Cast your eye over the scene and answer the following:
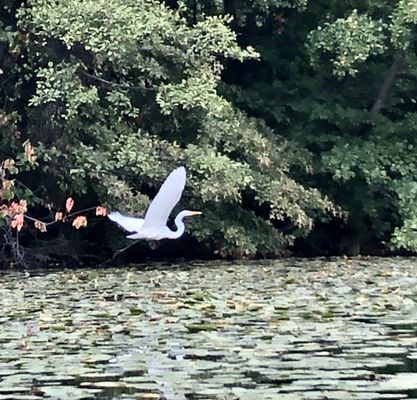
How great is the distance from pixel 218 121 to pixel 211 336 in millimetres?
8253

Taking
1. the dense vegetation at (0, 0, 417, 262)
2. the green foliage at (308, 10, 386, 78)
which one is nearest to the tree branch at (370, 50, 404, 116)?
the dense vegetation at (0, 0, 417, 262)

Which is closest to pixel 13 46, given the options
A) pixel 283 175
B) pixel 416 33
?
pixel 283 175

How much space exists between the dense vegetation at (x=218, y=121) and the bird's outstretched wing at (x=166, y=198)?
7.77 feet

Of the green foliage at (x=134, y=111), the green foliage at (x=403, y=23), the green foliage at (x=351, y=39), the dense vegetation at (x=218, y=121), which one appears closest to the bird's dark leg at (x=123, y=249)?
the dense vegetation at (x=218, y=121)

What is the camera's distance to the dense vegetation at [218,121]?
15.5m

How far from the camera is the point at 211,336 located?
8672 mm

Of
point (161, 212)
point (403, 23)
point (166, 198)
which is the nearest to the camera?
point (166, 198)

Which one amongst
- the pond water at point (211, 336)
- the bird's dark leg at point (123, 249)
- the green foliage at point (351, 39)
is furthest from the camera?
the green foliage at point (351, 39)

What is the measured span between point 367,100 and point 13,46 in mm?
6129

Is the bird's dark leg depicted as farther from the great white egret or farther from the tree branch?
the tree branch

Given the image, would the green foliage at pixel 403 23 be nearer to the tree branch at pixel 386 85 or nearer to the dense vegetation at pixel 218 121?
the dense vegetation at pixel 218 121

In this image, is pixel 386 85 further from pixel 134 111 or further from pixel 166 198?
pixel 166 198

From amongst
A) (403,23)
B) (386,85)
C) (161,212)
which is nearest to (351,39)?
(403,23)

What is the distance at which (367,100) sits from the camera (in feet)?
64.6
